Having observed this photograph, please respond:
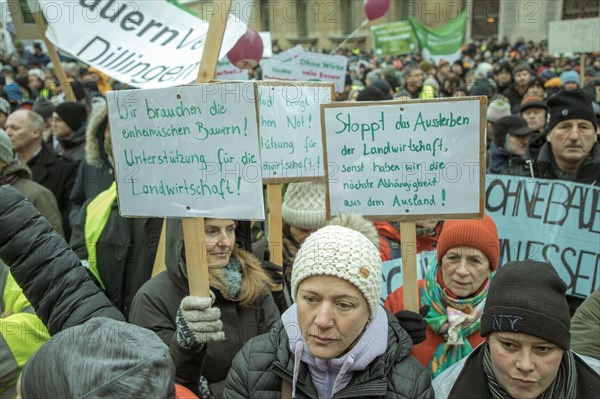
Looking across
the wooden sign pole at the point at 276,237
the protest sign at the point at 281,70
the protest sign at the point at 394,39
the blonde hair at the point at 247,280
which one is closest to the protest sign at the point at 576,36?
the protest sign at the point at 281,70

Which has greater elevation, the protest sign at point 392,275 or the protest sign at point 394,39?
the protest sign at point 394,39

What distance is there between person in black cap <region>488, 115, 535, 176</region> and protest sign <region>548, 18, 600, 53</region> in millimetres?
3484

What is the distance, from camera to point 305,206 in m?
3.25

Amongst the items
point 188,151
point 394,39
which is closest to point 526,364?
point 188,151

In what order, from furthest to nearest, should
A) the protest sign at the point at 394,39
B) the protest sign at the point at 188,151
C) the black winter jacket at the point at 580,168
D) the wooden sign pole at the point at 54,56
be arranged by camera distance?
the protest sign at the point at 394,39
the wooden sign pole at the point at 54,56
the black winter jacket at the point at 580,168
the protest sign at the point at 188,151

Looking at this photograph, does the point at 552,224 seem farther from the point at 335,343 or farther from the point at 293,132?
the point at 335,343

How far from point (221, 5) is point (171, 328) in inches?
55.3

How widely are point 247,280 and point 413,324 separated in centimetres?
75

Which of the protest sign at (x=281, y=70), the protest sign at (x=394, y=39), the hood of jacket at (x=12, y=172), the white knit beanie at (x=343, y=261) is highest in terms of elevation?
the protest sign at (x=394, y=39)

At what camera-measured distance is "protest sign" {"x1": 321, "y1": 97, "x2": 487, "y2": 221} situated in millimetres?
2225

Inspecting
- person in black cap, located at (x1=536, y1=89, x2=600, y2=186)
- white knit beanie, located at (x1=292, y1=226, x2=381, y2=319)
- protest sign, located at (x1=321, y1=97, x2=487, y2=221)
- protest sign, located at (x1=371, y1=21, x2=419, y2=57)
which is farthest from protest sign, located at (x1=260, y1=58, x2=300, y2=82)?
protest sign, located at (x1=371, y1=21, x2=419, y2=57)

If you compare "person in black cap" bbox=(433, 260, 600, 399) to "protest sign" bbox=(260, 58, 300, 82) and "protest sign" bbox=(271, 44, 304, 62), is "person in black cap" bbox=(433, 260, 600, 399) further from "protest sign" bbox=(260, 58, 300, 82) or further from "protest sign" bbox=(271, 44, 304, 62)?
"protest sign" bbox=(271, 44, 304, 62)

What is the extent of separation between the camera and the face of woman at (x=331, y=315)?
1790 mm

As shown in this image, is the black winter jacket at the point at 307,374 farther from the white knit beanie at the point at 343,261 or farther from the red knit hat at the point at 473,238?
the red knit hat at the point at 473,238
